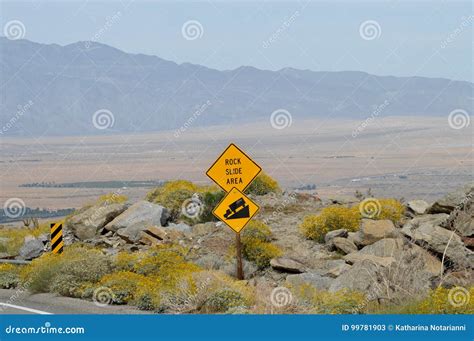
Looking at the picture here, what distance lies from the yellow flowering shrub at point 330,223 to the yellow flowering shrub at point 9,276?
7.91 m

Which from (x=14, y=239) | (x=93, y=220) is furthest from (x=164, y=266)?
(x=14, y=239)

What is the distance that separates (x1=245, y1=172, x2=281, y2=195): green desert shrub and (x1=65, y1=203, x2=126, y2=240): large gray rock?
467 cm

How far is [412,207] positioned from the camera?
2789cm

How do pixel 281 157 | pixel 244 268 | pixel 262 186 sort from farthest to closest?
pixel 281 157 → pixel 262 186 → pixel 244 268

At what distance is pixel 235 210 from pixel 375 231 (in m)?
4.85

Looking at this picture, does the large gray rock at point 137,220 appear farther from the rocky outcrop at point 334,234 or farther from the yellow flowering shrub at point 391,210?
the yellow flowering shrub at point 391,210

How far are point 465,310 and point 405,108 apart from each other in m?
132

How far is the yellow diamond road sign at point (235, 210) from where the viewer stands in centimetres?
2064

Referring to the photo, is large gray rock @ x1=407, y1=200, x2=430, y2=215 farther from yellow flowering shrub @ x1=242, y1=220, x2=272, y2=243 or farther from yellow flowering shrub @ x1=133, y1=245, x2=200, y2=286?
yellow flowering shrub @ x1=133, y1=245, x2=200, y2=286

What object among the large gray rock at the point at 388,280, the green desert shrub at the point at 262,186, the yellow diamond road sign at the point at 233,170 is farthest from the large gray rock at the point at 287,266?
the green desert shrub at the point at 262,186

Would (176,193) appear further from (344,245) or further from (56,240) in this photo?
(344,245)

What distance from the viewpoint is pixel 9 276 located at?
24078 millimetres

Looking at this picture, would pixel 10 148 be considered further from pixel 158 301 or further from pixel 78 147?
pixel 158 301

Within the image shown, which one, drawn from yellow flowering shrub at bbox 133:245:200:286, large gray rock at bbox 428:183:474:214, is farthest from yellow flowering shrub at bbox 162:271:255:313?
large gray rock at bbox 428:183:474:214
